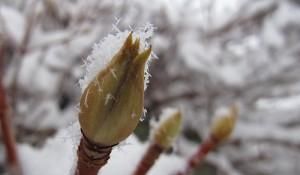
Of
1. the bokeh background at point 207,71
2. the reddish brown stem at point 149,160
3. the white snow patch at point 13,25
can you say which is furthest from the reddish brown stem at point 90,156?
the bokeh background at point 207,71

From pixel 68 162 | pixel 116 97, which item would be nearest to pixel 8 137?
pixel 68 162

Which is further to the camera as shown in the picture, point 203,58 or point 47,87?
point 203,58

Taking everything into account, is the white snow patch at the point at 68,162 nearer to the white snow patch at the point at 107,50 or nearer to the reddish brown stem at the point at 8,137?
the reddish brown stem at the point at 8,137

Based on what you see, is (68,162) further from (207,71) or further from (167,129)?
(207,71)

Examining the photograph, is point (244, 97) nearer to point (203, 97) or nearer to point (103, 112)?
point (203, 97)

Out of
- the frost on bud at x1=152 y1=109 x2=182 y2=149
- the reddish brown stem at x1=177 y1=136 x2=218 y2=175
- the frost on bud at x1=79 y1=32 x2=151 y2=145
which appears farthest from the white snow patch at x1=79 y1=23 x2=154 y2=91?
the reddish brown stem at x1=177 y1=136 x2=218 y2=175

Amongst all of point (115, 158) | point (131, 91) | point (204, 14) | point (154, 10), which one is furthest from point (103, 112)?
point (204, 14)
